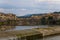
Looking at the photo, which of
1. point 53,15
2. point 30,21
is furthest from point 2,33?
point 53,15

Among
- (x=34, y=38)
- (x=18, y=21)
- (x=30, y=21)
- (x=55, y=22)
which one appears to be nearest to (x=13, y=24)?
(x=18, y=21)

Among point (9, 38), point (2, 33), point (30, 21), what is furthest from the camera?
point (30, 21)

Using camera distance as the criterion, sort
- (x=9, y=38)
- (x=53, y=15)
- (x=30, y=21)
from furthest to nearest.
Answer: (x=53, y=15) → (x=30, y=21) → (x=9, y=38)

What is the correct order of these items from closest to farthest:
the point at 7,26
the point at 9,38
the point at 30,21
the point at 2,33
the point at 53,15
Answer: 1. the point at 9,38
2. the point at 2,33
3. the point at 7,26
4. the point at 30,21
5. the point at 53,15

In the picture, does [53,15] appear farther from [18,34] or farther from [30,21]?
[18,34]

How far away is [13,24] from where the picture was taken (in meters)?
13.6

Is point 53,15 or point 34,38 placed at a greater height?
point 53,15

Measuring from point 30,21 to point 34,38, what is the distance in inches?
95.3

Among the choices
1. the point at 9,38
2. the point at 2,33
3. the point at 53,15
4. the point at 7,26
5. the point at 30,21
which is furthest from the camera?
the point at 53,15

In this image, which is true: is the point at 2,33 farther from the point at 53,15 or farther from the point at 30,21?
the point at 53,15

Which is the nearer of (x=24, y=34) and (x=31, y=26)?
(x=24, y=34)

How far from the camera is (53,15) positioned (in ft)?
49.6

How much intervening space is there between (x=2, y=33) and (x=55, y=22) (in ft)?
16.6

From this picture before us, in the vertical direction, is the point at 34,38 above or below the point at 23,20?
below
